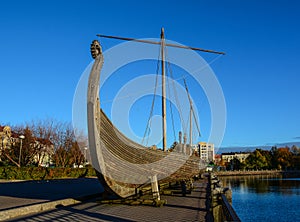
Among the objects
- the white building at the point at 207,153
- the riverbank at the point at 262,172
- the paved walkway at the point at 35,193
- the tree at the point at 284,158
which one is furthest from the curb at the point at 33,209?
the tree at the point at 284,158

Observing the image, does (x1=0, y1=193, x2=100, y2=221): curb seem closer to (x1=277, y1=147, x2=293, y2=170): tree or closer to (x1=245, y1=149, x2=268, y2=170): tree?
(x1=245, y1=149, x2=268, y2=170): tree

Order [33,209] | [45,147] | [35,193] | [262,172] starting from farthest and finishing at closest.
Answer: [262,172]
[45,147]
[35,193]
[33,209]

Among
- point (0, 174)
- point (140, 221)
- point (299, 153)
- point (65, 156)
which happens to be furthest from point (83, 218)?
point (299, 153)

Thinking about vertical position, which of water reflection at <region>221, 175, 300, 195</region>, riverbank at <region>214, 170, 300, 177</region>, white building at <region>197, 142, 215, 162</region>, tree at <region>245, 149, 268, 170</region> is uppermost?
white building at <region>197, 142, 215, 162</region>

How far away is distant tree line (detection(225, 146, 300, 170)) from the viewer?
98300 mm

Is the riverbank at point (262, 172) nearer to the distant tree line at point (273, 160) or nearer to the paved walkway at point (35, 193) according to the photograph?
the distant tree line at point (273, 160)

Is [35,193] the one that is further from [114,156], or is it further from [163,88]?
[163,88]

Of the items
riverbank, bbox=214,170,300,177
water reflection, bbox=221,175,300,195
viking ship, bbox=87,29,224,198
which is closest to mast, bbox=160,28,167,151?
viking ship, bbox=87,29,224,198

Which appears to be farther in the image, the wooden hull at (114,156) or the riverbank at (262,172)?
the riverbank at (262,172)

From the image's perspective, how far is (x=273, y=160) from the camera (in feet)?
334

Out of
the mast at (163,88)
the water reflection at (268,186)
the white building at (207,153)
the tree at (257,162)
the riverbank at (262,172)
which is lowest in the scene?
the riverbank at (262,172)

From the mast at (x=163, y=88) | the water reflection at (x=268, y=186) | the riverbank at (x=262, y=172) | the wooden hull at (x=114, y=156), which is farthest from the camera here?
the riverbank at (x=262, y=172)

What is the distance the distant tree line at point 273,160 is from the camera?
98.3m

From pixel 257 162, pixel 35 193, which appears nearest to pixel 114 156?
pixel 35 193
